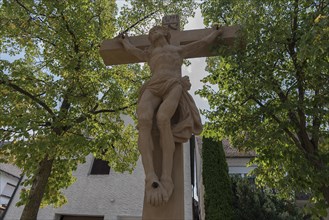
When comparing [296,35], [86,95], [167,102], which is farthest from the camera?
[86,95]

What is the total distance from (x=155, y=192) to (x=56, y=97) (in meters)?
5.41

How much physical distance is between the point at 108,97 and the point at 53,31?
2.42 m

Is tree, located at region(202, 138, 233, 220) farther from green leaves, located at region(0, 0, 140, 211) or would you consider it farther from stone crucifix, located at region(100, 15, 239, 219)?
stone crucifix, located at region(100, 15, 239, 219)

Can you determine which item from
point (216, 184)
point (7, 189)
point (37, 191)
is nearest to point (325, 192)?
point (37, 191)

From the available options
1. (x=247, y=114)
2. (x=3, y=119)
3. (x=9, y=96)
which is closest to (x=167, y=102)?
(x=247, y=114)

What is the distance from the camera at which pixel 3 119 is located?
613cm

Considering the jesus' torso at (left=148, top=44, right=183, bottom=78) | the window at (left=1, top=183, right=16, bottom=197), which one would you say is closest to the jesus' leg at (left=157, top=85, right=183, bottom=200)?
the jesus' torso at (left=148, top=44, right=183, bottom=78)

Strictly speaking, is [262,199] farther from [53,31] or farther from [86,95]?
[53,31]

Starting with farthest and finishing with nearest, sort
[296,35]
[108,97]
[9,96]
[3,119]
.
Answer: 1. [108,97]
2. [9,96]
3. [3,119]
4. [296,35]

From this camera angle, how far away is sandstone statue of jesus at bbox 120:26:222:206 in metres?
2.59

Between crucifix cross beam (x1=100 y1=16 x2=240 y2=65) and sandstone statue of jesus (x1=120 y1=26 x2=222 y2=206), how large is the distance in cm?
24

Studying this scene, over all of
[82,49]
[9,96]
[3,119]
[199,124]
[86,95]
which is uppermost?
[82,49]

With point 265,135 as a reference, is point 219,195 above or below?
above

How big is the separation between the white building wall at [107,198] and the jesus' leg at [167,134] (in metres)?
9.28
